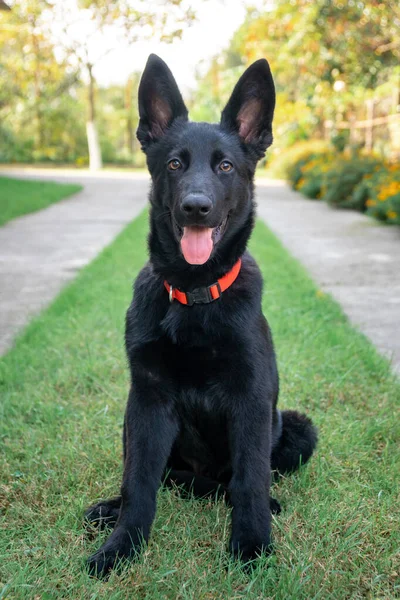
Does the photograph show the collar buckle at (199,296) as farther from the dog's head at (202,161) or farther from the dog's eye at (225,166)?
the dog's eye at (225,166)

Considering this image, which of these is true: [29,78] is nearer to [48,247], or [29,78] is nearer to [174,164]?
[48,247]

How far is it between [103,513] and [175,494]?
311 millimetres

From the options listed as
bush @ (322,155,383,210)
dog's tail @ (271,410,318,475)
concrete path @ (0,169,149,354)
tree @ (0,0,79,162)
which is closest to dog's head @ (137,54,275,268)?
dog's tail @ (271,410,318,475)

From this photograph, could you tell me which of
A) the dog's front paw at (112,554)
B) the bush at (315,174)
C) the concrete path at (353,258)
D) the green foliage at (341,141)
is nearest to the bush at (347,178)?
the concrete path at (353,258)

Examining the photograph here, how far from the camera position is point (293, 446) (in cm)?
260

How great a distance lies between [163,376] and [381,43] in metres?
10.6

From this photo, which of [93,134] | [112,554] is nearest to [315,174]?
[112,554]

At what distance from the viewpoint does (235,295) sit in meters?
2.36

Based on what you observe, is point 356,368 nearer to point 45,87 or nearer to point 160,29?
point 160,29

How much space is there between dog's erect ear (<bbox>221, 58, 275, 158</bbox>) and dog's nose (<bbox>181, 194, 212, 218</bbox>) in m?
0.51

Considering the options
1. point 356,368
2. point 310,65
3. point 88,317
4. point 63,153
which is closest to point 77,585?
point 356,368

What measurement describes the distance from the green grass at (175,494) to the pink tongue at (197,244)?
36.0 inches

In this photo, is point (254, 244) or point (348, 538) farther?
point (254, 244)

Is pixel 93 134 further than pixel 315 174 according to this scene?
Yes
